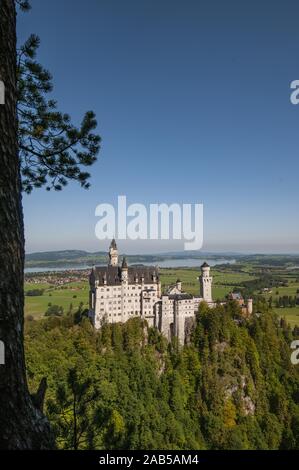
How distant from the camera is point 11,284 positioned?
3.29 metres

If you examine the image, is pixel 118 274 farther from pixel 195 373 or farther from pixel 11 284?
pixel 11 284

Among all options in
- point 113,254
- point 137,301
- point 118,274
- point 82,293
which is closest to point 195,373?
point 137,301

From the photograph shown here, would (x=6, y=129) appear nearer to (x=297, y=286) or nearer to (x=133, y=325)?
(x=133, y=325)

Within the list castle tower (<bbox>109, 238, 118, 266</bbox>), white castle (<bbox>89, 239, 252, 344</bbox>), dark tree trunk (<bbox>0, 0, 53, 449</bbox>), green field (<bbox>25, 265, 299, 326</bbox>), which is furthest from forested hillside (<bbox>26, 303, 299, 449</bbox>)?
dark tree trunk (<bbox>0, 0, 53, 449</bbox>)

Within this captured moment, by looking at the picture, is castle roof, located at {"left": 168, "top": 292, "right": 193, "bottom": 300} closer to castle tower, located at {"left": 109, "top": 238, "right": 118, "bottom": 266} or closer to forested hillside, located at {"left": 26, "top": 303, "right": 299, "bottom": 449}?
forested hillside, located at {"left": 26, "top": 303, "right": 299, "bottom": 449}

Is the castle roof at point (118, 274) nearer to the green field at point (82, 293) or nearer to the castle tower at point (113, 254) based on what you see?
the castle tower at point (113, 254)

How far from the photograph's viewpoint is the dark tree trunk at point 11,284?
3.14m

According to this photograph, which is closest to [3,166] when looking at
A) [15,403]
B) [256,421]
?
[15,403]

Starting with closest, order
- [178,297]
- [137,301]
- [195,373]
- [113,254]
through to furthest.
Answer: [195,373], [137,301], [178,297], [113,254]

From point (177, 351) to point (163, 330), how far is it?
11.5 ft

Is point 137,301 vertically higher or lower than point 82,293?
higher

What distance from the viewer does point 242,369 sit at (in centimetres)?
4794

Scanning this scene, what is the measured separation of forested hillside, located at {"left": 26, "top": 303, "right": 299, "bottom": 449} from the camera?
116 feet

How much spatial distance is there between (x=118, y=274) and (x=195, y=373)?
17422mm
